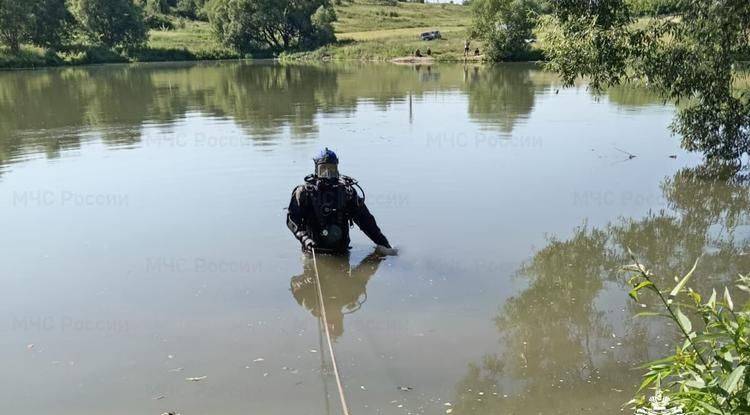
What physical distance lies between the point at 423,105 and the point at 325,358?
19.2 meters

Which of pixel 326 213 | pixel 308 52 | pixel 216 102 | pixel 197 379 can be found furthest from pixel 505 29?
pixel 197 379

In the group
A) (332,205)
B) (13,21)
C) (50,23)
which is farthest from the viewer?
(50,23)

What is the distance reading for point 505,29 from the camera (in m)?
56.0

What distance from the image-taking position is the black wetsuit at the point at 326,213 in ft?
23.9

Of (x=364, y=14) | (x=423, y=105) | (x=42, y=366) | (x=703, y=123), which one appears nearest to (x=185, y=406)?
(x=42, y=366)

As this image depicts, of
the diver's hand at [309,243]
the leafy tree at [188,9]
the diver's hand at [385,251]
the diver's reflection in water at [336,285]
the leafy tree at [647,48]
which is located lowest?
the diver's reflection in water at [336,285]

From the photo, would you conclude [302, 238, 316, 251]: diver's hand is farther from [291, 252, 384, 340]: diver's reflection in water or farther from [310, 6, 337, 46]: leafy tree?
[310, 6, 337, 46]: leafy tree

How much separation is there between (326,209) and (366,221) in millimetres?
531

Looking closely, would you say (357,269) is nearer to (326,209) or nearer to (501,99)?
(326,209)

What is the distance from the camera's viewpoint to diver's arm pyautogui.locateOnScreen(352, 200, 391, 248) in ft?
24.4

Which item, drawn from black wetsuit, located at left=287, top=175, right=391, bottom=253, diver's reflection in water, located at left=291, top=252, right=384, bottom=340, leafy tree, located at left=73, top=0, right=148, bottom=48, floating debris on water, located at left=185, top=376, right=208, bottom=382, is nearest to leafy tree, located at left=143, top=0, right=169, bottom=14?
leafy tree, located at left=73, top=0, right=148, bottom=48

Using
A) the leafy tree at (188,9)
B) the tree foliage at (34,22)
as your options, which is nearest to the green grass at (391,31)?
the tree foliage at (34,22)

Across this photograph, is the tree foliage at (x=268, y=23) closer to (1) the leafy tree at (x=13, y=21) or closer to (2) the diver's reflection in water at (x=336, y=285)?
(1) the leafy tree at (x=13, y=21)

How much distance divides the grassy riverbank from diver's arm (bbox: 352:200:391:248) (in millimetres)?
54413
